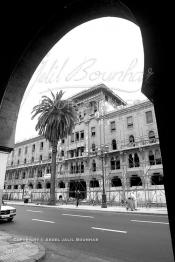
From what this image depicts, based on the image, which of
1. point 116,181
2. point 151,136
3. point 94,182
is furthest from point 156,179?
point 94,182

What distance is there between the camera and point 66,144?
44812mm

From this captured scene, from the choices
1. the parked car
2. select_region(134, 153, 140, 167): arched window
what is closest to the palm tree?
select_region(134, 153, 140, 167): arched window

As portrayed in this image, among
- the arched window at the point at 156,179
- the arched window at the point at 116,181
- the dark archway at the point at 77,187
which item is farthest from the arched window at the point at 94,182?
the arched window at the point at 156,179

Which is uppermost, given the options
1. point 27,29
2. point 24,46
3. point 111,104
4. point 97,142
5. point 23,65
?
point 111,104

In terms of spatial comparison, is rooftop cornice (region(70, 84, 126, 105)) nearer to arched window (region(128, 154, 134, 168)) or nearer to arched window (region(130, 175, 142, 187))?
arched window (region(128, 154, 134, 168))

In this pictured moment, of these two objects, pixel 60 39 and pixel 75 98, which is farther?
pixel 75 98

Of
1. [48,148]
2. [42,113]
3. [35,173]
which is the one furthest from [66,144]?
[42,113]

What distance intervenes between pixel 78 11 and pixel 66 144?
138 feet

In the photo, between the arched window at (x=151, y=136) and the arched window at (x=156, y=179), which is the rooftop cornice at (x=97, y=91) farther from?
the arched window at (x=156, y=179)

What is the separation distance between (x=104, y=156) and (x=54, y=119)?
1186 centimetres

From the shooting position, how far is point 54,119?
30141mm

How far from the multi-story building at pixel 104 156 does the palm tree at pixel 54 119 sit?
21.0 ft

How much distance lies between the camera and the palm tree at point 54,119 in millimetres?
30031

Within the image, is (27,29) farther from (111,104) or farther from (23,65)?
(111,104)
